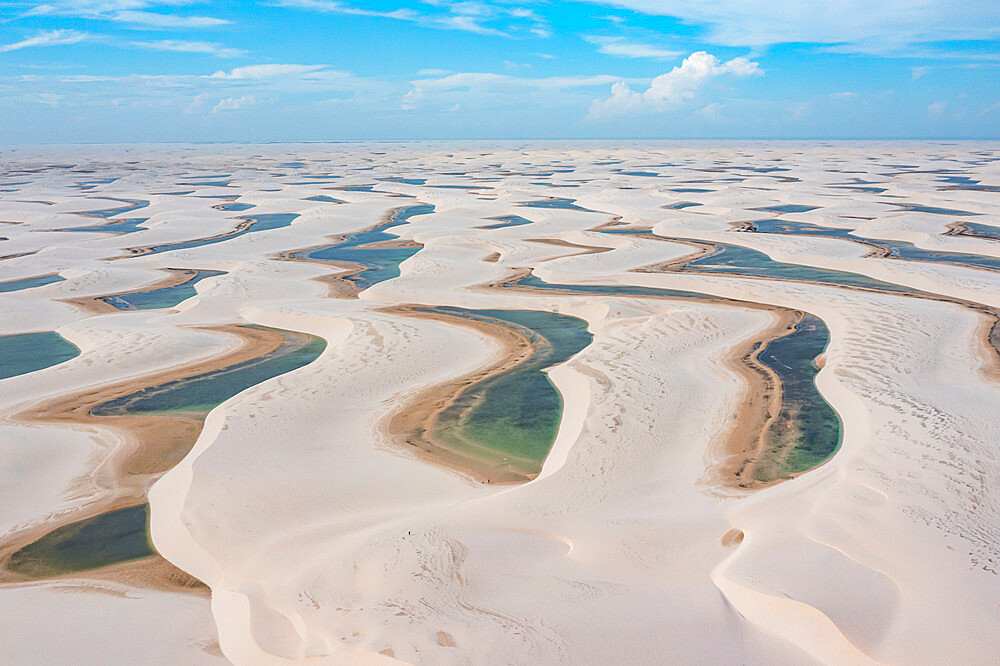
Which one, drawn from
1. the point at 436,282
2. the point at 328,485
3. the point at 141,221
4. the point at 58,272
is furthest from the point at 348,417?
the point at 141,221

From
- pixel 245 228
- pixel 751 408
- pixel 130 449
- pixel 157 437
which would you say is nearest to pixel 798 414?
pixel 751 408

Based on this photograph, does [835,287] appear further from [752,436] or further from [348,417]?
[348,417]

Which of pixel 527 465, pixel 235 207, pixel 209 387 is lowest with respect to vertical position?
pixel 235 207

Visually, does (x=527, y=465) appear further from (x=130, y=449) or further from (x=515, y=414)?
(x=130, y=449)

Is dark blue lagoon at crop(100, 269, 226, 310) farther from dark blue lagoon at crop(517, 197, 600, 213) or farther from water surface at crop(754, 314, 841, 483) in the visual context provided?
dark blue lagoon at crop(517, 197, 600, 213)

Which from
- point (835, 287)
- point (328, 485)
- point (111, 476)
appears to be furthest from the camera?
point (835, 287)

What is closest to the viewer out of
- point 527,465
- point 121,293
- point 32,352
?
point 527,465

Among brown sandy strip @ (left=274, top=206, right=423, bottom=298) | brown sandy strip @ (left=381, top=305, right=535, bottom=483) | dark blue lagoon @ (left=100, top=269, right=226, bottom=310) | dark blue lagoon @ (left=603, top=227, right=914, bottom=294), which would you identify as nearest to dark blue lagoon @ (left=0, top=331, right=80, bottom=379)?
dark blue lagoon @ (left=100, top=269, right=226, bottom=310)
